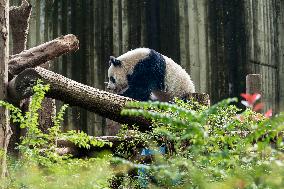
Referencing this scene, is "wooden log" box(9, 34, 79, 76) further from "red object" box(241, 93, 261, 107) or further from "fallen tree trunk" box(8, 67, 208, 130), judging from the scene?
"red object" box(241, 93, 261, 107)

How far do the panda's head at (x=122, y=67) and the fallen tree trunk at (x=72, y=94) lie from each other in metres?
3.19

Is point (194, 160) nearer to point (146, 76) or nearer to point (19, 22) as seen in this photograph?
point (19, 22)

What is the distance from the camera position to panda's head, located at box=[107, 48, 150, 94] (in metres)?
8.16

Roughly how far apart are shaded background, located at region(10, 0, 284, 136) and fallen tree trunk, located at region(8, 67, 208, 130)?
3.54 meters

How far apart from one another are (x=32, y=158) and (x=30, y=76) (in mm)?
1345

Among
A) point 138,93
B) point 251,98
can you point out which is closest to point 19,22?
point 138,93

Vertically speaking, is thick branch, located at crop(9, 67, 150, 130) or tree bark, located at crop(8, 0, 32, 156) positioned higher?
tree bark, located at crop(8, 0, 32, 156)

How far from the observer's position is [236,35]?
9.47 metres

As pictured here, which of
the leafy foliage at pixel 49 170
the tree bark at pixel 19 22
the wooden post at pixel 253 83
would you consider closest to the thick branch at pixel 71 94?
the leafy foliage at pixel 49 170

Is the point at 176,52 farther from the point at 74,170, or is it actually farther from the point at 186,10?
the point at 74,170

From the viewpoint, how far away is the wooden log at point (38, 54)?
5023 millimetres

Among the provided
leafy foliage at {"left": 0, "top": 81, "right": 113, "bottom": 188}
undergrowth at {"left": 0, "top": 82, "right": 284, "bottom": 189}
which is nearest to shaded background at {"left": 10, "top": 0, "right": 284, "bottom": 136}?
undergrowth at {"left": 0, "top": 82, "right": 284, "bottom": 189}

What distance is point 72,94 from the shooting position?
4695 millimetres

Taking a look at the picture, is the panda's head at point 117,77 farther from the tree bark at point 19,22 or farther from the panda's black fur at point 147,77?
the tree bark at point 19,22
